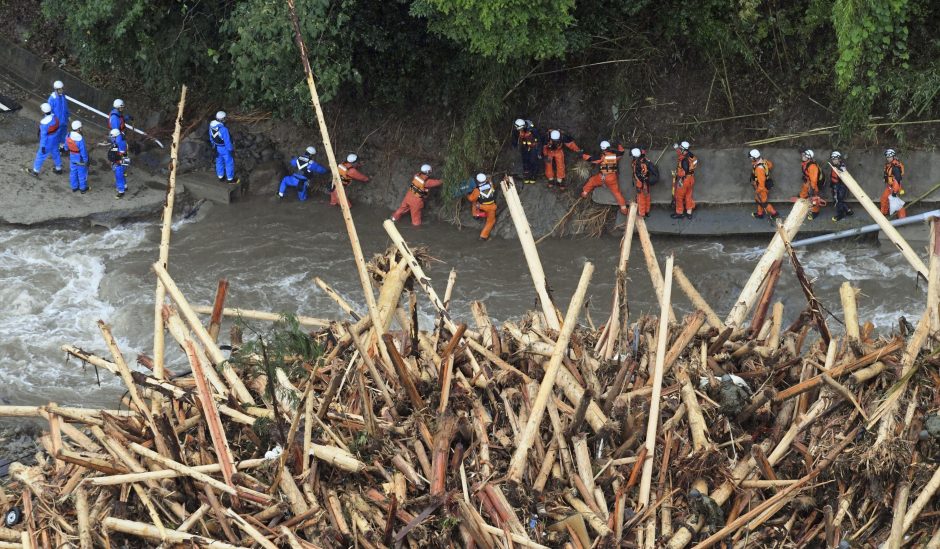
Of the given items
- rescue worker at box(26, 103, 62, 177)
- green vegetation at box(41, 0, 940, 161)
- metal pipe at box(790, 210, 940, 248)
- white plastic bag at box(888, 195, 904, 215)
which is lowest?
metal pipe at box(790, 210, 940, 248)

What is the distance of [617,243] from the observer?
16.6 m

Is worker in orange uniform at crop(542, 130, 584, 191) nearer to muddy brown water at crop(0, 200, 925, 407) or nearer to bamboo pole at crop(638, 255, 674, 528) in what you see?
muddy brown water at crop(0, 200, 925, 407)

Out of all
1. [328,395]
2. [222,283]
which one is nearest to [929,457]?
[328,395]

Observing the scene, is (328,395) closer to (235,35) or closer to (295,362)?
(295,362)

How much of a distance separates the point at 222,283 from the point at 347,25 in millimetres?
9305

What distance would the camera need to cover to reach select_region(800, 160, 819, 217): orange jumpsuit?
52.5 feet

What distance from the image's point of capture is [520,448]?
19.8ft

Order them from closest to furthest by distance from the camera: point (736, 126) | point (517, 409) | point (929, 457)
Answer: point (929, 457) < point (517, 409) < point (736, 126)

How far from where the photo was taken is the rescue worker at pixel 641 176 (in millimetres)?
16484

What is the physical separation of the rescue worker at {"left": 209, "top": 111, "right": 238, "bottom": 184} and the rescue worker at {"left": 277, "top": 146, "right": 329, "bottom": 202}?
871mm

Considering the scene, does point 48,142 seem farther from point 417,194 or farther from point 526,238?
point 526,238

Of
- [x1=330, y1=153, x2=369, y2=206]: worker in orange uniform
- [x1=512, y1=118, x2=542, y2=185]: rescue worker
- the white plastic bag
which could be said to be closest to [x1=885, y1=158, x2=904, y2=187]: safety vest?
the white plastic bag

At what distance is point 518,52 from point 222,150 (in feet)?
18.4

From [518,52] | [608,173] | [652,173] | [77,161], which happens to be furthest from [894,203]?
[77,161]
